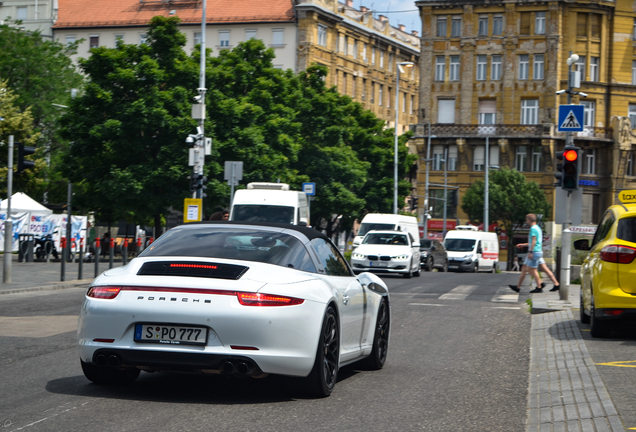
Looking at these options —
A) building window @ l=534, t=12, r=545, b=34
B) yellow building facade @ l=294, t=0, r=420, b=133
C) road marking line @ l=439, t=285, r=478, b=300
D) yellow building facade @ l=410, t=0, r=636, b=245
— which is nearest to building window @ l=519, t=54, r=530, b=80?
yellow building facade @ l=410, t=0, r=636, b=245

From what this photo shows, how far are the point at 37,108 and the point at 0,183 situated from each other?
1943 centimetres

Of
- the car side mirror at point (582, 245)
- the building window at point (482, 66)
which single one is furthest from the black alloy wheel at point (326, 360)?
the building window at point (482, 66)

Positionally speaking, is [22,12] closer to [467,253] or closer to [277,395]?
[467,253]

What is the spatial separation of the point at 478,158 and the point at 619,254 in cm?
6609

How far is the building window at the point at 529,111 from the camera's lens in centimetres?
7525

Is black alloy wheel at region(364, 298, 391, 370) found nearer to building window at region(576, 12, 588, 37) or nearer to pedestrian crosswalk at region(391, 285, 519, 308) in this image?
pedestrian crosswalk at region(391, 285, 519, 308)

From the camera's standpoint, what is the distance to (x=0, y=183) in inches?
1633

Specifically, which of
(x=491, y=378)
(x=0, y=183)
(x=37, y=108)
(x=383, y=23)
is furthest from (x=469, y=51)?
(x=491, y=378)

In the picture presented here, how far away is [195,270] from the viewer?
6590mm

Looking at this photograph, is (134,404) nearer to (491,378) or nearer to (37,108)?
(491,378)

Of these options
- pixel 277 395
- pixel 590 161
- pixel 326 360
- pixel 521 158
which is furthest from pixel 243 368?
pixel 590 161

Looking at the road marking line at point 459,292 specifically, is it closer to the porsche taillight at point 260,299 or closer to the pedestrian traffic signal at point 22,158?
the pedestrian traffic signal at point 22,158

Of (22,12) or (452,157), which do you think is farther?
(22,12)

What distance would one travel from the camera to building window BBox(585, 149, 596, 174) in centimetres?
7525
